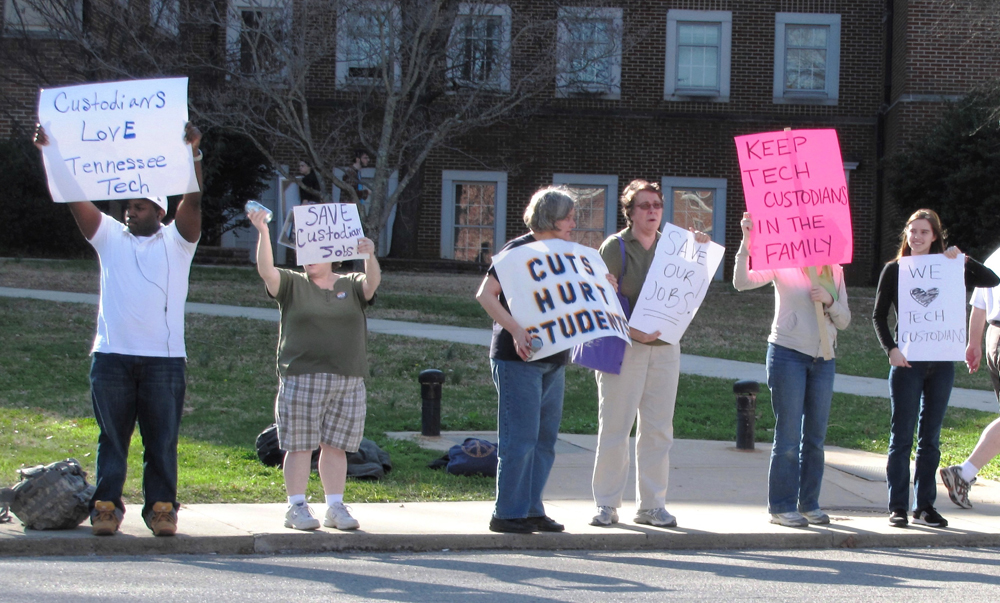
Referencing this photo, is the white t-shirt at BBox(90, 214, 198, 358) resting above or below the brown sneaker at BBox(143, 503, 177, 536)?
above

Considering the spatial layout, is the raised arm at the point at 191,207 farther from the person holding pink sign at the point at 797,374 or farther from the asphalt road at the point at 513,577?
the person holding pink sign at the point at 797,374

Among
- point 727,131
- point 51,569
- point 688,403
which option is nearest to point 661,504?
point 51,569

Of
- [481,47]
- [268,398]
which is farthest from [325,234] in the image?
[481,47]

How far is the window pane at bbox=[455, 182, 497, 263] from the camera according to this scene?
2570 centimetres

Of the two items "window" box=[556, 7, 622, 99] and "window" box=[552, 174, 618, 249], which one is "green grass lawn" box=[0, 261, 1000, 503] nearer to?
"window" box=[556, 7, 622, 99]

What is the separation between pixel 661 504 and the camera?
688cm

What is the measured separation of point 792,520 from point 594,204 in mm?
19112

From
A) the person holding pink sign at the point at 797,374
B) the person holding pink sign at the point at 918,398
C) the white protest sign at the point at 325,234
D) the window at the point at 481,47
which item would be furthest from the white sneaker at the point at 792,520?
the window at the point at 481,47

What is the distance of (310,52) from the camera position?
16.7m

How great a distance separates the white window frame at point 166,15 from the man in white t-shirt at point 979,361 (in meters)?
13.2

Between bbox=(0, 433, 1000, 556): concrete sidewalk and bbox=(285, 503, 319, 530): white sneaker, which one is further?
bbox=(285, 503, 319, 530): white sneaker

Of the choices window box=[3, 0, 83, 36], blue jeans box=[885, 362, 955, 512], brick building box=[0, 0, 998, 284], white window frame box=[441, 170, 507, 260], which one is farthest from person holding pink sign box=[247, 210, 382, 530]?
white window frame box=[441, 170, 507, 260]

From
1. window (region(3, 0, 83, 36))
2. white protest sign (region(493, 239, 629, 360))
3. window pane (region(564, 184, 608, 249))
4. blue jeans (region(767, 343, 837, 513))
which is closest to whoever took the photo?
white protest sign (region(493, 239, 629, 360))

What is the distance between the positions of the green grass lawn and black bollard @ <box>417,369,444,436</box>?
0.39m
